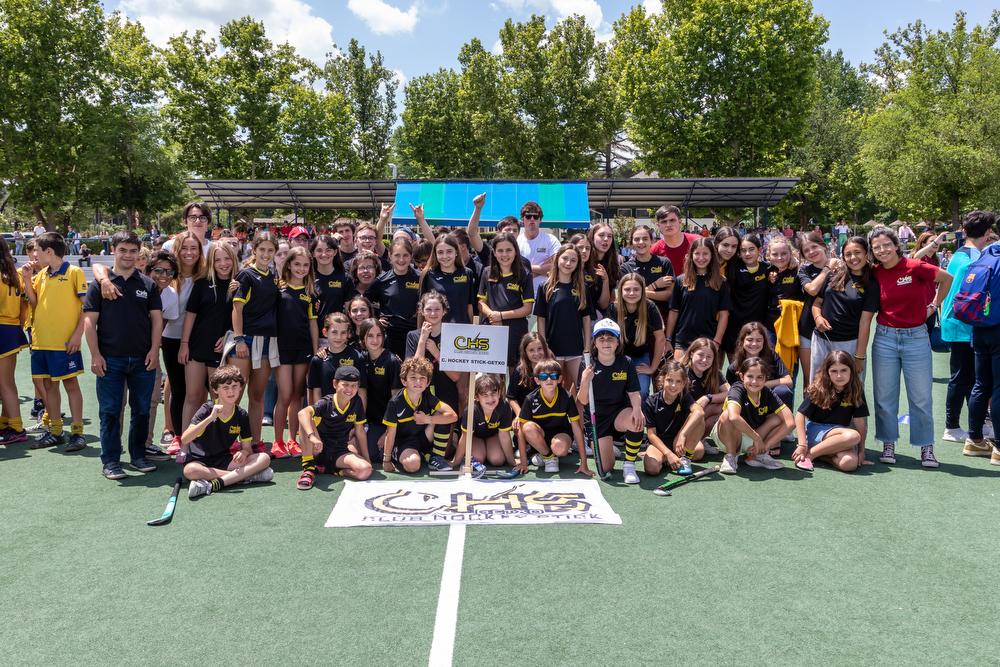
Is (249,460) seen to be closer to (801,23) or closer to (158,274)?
(158,274)

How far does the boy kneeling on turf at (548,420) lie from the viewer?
561 centimetres

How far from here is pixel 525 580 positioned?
12.0 ft

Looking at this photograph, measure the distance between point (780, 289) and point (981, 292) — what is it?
1.54m

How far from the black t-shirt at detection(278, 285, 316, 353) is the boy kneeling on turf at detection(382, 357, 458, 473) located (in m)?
0.95

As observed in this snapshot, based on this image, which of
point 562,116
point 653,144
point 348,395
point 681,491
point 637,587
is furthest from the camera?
point 562,116

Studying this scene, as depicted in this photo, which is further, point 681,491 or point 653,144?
point 653,144

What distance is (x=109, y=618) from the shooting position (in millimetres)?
A: 3281

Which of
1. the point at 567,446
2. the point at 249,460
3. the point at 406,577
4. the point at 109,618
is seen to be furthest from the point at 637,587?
the point at 249,460

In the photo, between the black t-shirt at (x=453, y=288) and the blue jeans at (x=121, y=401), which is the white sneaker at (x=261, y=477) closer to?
the blue jeans at (x=121, y=401)

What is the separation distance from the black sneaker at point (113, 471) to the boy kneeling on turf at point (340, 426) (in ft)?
4.69

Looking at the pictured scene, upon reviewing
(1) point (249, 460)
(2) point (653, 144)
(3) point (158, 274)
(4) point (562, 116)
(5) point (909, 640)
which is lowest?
(5) point (909, 640)

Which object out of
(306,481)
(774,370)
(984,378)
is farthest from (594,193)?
(306,481)

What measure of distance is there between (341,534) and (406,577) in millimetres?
767

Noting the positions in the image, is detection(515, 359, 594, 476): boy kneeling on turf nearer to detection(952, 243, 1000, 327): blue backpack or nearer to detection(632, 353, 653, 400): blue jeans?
detection(632, 353, 653, 400): blue jeans
